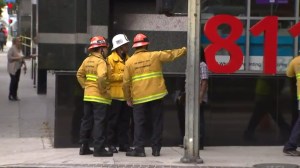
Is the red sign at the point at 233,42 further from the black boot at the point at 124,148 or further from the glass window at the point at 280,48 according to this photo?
the black boot at the point at 124,148

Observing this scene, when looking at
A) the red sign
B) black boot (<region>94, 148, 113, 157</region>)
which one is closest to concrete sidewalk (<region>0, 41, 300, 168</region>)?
black boot (<region>94, 148, 113, 157</region>)

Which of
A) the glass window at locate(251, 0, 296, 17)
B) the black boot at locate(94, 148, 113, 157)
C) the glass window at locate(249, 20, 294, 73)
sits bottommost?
the black boot at locate(94, 148, 113, 157)

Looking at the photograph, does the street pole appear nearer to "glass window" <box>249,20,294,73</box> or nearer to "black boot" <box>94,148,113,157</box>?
"black boot" <box>94,148,113,157</box>

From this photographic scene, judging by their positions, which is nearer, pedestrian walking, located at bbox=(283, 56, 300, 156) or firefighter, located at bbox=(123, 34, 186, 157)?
firefighter, located at bbox=(123, 34, 186, 157)

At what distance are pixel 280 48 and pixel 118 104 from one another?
3704 mm

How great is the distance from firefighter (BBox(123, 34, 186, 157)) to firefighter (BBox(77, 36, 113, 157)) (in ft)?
1.17

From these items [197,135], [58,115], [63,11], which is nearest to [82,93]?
[58,115]

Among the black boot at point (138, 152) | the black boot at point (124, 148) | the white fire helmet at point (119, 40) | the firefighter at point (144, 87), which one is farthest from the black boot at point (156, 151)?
the white fire helmet at point (119, 40)

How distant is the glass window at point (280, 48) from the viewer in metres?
12.6

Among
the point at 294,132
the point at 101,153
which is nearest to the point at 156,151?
the point at 101,153

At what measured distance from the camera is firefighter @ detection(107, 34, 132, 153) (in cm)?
1041

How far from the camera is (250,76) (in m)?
11.4

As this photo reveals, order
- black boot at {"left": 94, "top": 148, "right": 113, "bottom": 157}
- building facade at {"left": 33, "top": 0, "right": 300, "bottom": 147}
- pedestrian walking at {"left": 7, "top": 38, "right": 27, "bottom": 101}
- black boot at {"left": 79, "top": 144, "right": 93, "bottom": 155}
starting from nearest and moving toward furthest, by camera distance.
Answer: black boot at {"left": 94, "top": 148, "right": 113, "bottom": 157} < black boot at {"left": 79, "top": 144, "right": 93, "bottom": 155} < building facade at {"left": 33, "top": 0, "right": 300, "bottom": 147} < pedestrian walking at {"left": 7, "top": 38, "right": 27, "bottom": 101}

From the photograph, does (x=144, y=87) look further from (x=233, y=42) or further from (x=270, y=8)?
(x=270, y=8)
